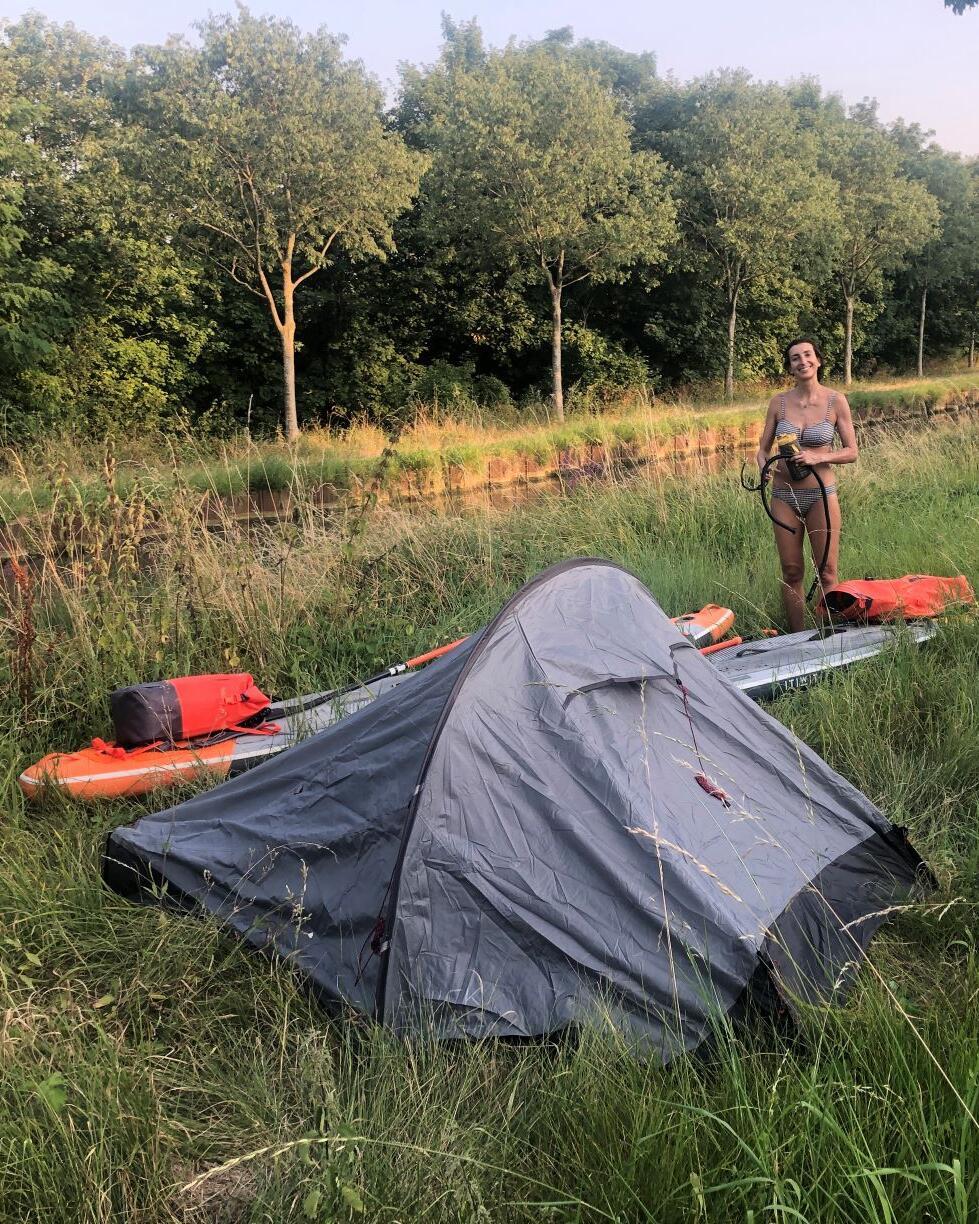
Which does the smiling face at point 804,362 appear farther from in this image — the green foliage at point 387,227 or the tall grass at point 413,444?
the green foliage at point 387,227

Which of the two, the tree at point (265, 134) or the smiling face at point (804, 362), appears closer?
the smiling face at point (804, 362)

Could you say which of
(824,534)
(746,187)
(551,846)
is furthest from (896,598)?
(746,187)

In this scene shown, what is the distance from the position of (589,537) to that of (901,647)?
339cm

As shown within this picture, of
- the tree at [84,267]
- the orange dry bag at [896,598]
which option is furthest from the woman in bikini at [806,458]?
the tree at [84,267]

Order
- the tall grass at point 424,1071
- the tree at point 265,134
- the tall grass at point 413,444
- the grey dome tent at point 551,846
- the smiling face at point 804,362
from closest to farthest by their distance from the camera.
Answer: the tall grass at point 424,1071 < the grey dome tent at point 551,846 < the smiling face at point 804,362 < the tall grass at point 413,444 < the tree at point 265,134

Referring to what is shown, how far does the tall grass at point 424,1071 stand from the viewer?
5.17ft

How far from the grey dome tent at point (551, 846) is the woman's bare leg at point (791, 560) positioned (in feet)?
8.18

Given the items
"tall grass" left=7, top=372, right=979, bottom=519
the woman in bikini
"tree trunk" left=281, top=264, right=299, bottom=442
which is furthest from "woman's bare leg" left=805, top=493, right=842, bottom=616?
"tree trunk" left=281, top=264, right=299, bottom=442

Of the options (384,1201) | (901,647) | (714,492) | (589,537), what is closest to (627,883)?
(384,1201)

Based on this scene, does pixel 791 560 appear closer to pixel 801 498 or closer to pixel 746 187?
pixel 801 498

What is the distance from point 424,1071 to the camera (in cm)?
204

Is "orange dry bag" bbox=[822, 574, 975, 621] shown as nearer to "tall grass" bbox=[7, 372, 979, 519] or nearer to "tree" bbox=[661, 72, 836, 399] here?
"tall grass" bbox=[7, 372, 979, 519]

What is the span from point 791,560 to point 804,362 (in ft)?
3.57

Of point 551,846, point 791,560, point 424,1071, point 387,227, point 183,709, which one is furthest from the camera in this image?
point 387,227
